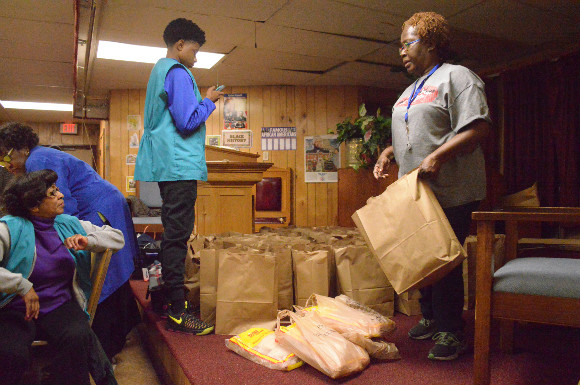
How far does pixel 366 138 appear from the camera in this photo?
4254 mm

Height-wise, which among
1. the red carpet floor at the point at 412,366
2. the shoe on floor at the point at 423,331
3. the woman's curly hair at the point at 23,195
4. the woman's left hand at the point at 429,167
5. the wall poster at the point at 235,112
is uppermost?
the wall poster at the point at 235,112

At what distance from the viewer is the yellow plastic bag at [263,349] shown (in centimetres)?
159

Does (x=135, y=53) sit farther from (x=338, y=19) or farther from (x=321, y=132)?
(x=321, y=132)

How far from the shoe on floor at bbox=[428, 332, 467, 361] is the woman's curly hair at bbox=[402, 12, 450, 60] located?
1100 millimetres

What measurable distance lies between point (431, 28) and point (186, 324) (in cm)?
160

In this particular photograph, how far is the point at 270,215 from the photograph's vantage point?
6066mm

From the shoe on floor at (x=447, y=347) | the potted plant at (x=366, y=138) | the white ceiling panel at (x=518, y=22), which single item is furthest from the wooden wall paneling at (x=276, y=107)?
the shoe on floor at (x=447, y=347)

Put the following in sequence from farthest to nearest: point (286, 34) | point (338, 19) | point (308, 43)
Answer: point (308, 43), point (286, 34), point (338, 19)

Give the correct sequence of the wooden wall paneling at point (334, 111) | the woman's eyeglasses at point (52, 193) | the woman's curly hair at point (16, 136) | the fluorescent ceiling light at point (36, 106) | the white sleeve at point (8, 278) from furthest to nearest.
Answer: the fluorescent ceiling light at point (36, 106) → the wooden wall paneling at point (334, 111) → the woman's curly hair at point (16, 136) → the woman's eyeglasses at point (52, 193) → the white sleeve at point (8, 278)

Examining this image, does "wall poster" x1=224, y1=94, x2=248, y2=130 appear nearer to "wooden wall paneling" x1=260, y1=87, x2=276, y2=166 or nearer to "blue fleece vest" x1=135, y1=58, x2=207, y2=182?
"wooden wall paneling" x1=260, y1=87, x2=276, y2=166

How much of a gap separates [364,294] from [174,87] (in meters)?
1.31

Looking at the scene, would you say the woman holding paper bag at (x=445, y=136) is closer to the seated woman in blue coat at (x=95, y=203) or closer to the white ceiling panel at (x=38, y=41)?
the seated woman in blue coat at (x=95, y=203)

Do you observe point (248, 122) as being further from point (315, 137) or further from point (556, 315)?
point (556, 315)

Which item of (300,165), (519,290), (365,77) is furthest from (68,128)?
(519,290)
